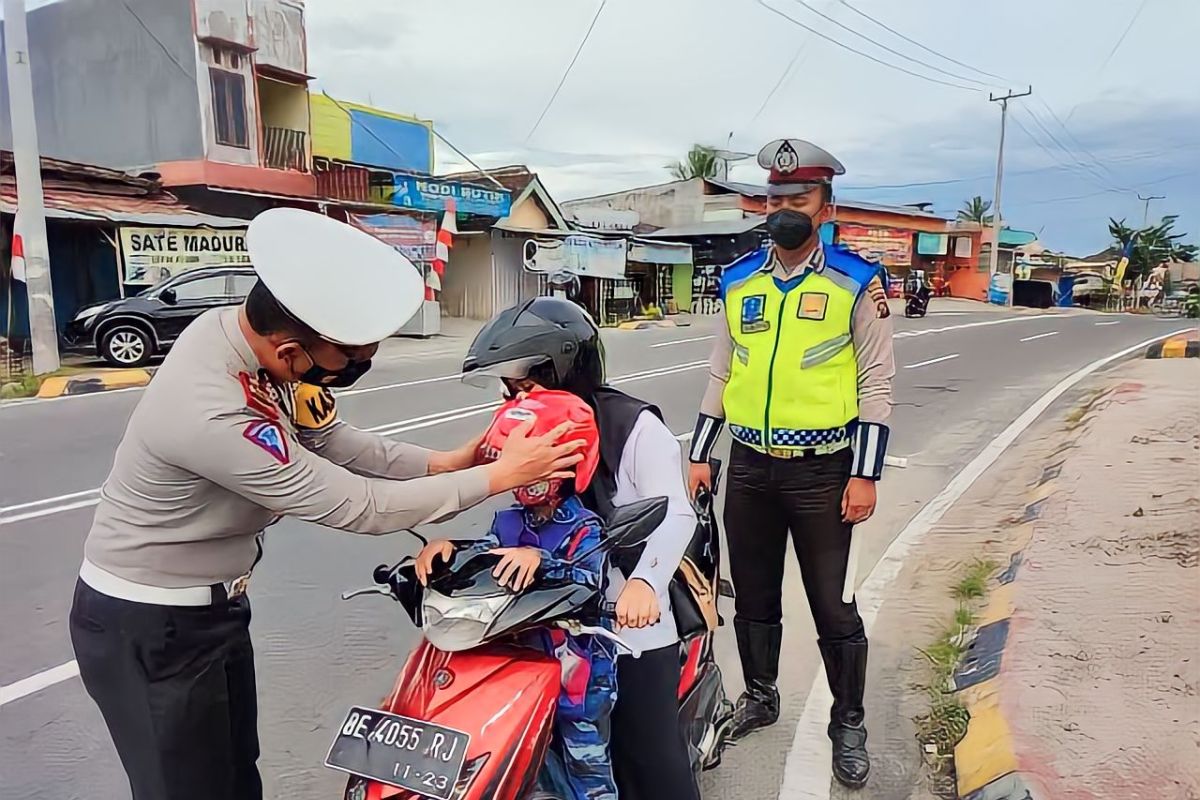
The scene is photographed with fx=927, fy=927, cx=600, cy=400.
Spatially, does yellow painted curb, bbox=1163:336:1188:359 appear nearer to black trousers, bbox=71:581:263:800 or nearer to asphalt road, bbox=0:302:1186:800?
asphalt road, bbox=0:302:1186:800

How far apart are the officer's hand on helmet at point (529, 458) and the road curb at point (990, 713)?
1765mm

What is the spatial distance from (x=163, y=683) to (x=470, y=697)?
63cm

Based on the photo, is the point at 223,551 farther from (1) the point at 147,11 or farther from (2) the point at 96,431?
(1) the point at 147,11

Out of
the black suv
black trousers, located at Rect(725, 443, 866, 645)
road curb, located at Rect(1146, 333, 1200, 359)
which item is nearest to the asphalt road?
black trousers, located at Rect(725, 443, 866, 645)

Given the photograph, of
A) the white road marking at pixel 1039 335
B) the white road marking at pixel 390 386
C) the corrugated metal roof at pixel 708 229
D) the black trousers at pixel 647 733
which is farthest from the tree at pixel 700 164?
the black trousers at pixel 647 733

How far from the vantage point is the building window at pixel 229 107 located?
17000 mm

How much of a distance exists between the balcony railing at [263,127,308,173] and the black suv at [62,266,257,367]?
5.90 m

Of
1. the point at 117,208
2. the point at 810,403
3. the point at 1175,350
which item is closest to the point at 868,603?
Answer: the point at 810,403

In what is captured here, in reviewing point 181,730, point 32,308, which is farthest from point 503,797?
point 32,308

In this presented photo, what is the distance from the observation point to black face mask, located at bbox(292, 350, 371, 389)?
1712mm

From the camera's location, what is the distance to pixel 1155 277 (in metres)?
45.2

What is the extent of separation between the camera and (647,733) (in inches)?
81.0

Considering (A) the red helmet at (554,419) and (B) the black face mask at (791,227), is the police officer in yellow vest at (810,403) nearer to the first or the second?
(B) the black face mask at (791,227)

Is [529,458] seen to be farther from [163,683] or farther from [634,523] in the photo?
[163,683]
